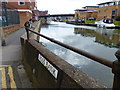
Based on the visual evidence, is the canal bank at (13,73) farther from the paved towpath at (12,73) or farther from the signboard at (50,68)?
the signboard at (50,68)

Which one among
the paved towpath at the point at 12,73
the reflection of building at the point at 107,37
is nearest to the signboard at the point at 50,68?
the paved towpath at the point at 12,73

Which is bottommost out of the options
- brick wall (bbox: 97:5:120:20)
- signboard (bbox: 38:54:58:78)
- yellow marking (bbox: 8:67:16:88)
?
yellow marking (bbox: 8:67:16:88)

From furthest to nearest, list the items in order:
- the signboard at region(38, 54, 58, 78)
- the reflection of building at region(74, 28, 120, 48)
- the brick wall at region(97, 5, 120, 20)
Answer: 1. the brick wall at region(97, 5, 120, 20)
2. the reflection of building at region(74, 28, 120, 48)
3. the signboard at region(38, 54, 58, 78)

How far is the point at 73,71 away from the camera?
7.36ft

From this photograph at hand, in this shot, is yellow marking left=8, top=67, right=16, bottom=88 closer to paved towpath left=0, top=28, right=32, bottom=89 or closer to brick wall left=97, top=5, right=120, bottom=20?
paved towpath left=0, top=28, right=32, bottom=89

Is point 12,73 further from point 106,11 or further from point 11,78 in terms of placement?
point 106,11

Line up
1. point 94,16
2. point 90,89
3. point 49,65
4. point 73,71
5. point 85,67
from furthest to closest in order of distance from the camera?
point 94,16, point 85,67, point 49,65, point 73,71, point 90,89

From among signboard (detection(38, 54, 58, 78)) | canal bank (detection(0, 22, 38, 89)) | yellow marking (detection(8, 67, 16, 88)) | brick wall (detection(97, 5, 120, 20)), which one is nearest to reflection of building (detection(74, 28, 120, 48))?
canal bank (detection(0, 22, 38, 89))

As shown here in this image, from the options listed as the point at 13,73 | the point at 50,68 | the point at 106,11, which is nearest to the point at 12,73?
the point at 13,73

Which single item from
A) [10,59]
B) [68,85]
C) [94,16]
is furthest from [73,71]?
[94,16]

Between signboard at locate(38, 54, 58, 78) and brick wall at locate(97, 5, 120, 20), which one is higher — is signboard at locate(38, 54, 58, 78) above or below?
below

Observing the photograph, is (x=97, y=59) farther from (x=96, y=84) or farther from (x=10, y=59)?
(x=10, y=59)

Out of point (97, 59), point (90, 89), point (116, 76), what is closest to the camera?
point (116, 76)

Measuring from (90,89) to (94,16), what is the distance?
88.1 m
